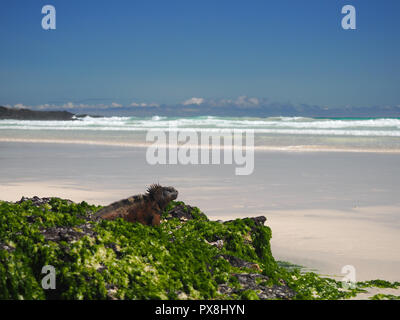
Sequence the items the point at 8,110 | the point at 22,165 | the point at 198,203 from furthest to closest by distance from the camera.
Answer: the point at 8,110 < the point at 22,165 < the point at 198,203

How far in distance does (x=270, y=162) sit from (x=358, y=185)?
14.9ft

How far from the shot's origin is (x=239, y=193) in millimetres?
10438

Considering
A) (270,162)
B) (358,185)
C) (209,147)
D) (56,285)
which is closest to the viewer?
(56,285)

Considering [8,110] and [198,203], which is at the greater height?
[8,110]

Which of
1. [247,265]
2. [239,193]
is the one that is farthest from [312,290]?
[239,193]

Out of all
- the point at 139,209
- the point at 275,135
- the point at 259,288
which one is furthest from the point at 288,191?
the point at 275,135

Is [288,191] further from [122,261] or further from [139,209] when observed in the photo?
[122,261]

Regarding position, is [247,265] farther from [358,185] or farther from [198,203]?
[358,185]

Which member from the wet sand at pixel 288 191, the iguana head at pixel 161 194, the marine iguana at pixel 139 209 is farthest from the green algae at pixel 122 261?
the wet sand at pixel 288 191

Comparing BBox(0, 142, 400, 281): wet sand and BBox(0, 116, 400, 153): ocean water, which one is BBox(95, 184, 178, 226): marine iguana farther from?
BBox(0, 116, 400, 153): ocean water

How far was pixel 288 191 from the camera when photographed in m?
10.7

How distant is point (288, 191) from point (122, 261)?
6.57 meters

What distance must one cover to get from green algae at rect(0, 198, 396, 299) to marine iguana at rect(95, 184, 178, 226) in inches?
8.4

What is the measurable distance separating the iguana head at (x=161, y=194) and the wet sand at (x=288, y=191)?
1.53m
